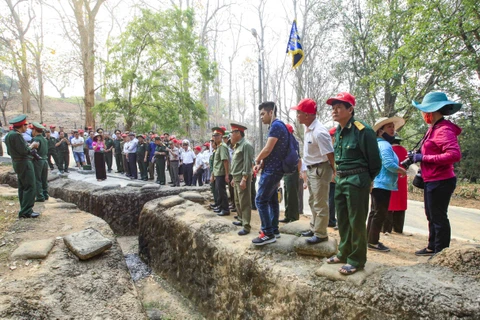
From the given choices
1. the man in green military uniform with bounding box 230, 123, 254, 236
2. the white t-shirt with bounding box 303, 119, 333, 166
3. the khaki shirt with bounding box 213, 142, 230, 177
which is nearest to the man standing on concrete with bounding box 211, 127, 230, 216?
the khaki shirt with bounding box 213, 142, 230, 177

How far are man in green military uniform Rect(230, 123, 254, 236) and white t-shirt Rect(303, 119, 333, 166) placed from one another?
1.00 metres

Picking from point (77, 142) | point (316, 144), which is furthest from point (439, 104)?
point (77, 142)

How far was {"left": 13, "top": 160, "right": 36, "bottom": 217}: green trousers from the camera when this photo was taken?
547 cm

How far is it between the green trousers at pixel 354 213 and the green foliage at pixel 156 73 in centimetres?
1391

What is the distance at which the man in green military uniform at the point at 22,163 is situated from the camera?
540 cm

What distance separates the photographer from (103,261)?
4.04 metres

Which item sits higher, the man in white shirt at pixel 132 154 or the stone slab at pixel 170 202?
the man in white shirt at pixel 132 154

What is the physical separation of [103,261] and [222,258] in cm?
163

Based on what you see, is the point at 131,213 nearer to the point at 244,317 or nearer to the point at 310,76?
the point at 244,317

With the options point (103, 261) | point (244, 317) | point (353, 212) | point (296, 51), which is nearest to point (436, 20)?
point (296, 51)

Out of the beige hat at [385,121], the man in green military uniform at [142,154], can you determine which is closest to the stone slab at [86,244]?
the beige hat at [385,121]

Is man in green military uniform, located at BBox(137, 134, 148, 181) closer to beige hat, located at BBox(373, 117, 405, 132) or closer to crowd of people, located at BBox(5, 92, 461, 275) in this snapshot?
crowd of people, located at BBox(5, 92, 461, 275)

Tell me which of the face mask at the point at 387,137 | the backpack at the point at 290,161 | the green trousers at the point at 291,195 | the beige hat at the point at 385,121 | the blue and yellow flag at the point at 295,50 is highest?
the blue and yellow flag at the point at 295,50

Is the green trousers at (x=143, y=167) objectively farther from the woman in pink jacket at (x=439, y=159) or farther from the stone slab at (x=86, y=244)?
the woman in pink jacket at (x=439, y=159)
